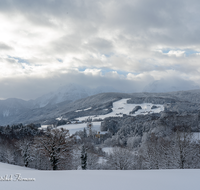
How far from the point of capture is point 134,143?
9638cm

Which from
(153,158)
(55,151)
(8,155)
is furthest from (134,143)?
(55,151)

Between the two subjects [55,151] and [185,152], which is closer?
[55,151]

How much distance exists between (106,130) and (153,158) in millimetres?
124996

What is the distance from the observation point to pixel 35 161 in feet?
149

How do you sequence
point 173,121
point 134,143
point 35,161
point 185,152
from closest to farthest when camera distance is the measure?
point 185,152
point 35,161
point 134,143
point 173,121

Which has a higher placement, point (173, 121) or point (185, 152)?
point (185, 152)
